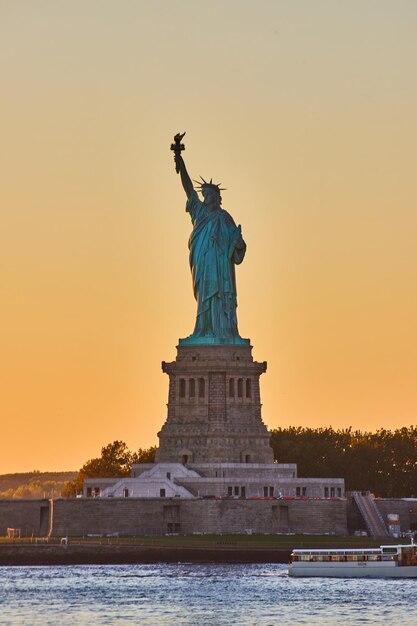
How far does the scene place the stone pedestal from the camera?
7446 inches

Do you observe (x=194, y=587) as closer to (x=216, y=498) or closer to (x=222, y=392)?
(x=216, y=498)

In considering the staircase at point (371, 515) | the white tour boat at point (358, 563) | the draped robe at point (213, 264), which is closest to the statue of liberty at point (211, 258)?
the draped robe at point (213, 264)

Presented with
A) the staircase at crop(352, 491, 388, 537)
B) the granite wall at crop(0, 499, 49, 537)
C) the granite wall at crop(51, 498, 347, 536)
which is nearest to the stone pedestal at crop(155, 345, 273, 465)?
the staircase at crop(352, 491, 388, 537)

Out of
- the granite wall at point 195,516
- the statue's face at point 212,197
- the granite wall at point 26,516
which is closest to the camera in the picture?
the granite wall at point 195,516

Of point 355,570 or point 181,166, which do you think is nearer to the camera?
point 355,570

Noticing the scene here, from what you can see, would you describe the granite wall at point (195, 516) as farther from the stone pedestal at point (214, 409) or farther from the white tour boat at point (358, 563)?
the white tour boat at point (358, 563)

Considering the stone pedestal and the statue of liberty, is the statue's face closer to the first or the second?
the statue of liberty

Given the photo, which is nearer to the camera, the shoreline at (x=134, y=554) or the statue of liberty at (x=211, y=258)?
the shoreline at (x=134, y=554)

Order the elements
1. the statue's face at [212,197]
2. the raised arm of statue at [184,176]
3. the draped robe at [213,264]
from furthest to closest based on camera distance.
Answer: the raised arm of statue at [184,176] → the draped robe at [213,264] → the statue's face at [212,197]

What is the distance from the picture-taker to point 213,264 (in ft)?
632

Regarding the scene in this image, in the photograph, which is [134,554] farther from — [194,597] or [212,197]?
[212,197]

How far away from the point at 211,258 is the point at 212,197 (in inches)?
193

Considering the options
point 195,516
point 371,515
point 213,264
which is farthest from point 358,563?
point 213,264

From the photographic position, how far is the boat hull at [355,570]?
158 m
